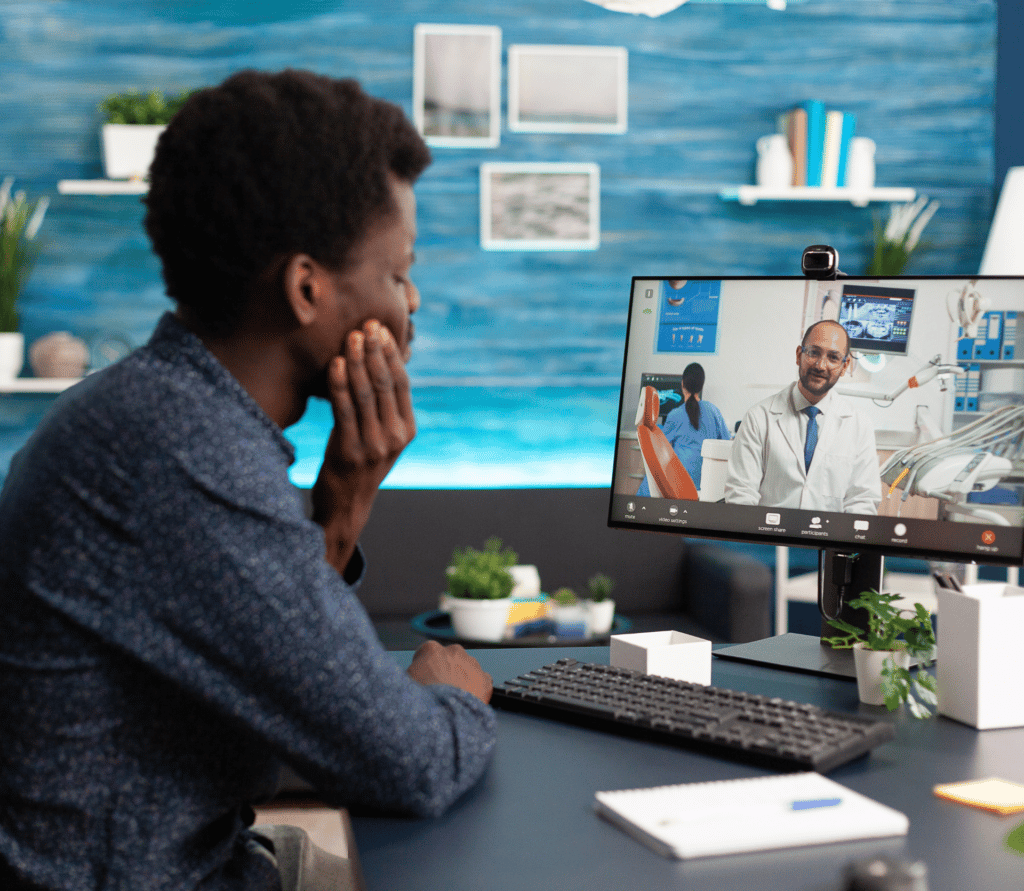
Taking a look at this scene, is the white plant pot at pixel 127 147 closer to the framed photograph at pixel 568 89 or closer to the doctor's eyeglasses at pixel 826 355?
the framed photograph at pixel 568 89

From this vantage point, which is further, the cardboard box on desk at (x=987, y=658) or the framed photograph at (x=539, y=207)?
the framed photograph at (x=539, y=207)

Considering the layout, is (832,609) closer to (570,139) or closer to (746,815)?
(746,815)

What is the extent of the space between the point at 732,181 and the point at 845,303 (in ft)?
9.04

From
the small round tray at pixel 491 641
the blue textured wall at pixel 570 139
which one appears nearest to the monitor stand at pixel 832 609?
the small round tray at pixel 491 641

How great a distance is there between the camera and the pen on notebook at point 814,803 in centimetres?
86

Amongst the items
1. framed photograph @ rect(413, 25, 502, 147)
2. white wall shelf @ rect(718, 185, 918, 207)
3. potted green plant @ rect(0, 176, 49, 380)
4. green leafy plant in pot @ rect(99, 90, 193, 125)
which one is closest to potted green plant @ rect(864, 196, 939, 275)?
white wall shelf @ rect(718, 185, 918, 207)

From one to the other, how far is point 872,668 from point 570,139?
10.0 ft

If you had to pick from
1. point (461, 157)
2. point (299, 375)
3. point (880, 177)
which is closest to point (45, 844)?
point (299, 375)

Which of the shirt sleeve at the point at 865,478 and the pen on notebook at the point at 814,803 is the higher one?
the shirt sleeve at the point at 865,478

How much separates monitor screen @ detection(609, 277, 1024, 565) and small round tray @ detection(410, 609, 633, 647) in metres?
1.31

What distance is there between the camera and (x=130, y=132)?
351 centimetres

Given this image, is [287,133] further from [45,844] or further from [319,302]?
[45,844]

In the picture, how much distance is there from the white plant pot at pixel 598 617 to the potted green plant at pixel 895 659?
5.69ft

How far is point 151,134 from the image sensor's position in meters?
3.50
